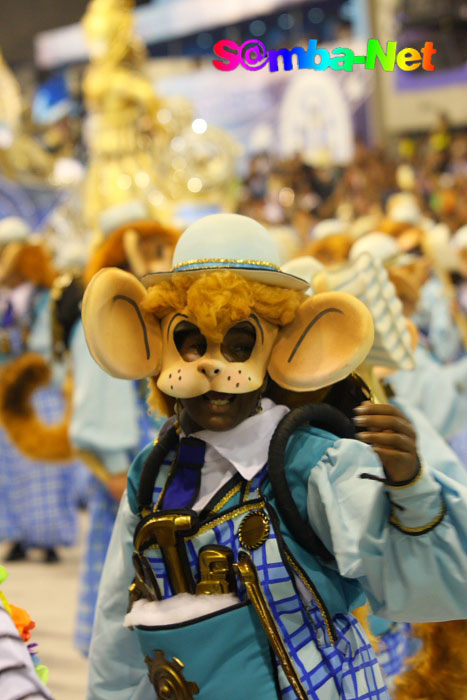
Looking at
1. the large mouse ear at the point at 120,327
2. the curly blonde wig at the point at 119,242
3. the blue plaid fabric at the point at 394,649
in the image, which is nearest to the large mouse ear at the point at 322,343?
the large mouse ear at the point at 120,327

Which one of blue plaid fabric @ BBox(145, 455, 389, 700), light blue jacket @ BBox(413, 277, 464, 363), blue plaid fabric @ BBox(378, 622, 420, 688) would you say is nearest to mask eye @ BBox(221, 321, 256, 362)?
blue plaid fabric @ BBox(145, 455, 389, 700)

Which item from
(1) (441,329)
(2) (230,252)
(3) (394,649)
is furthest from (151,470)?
(1) (441,329)

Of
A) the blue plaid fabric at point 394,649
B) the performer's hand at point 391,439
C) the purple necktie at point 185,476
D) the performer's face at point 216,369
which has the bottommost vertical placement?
the blue plaid fabric at point 394,649

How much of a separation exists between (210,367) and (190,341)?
90 mm

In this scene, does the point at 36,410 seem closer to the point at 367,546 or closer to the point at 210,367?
the point at 210,367

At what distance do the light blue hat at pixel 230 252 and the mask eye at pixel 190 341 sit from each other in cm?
9

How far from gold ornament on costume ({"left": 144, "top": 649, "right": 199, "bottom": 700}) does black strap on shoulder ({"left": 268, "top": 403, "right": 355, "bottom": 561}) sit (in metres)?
0.28

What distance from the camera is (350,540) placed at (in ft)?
5.46

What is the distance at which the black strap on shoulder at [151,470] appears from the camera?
6.24 feet

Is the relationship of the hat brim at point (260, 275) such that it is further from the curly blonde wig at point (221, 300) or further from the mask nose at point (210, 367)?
the mask nose at point (210, 367)

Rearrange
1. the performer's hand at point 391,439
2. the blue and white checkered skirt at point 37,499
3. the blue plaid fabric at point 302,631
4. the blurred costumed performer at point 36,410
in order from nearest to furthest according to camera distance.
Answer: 1. the performer's hand at point 391,439
2. the blue plaid fabric at point 302,631
3. the blurred costumed performer at point 36,410
4. the blue and white checkered skirt at point 37,499

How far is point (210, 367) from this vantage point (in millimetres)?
1785

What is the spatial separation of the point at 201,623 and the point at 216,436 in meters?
0.32

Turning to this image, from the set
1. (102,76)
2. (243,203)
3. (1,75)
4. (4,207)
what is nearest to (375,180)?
(243,203)
